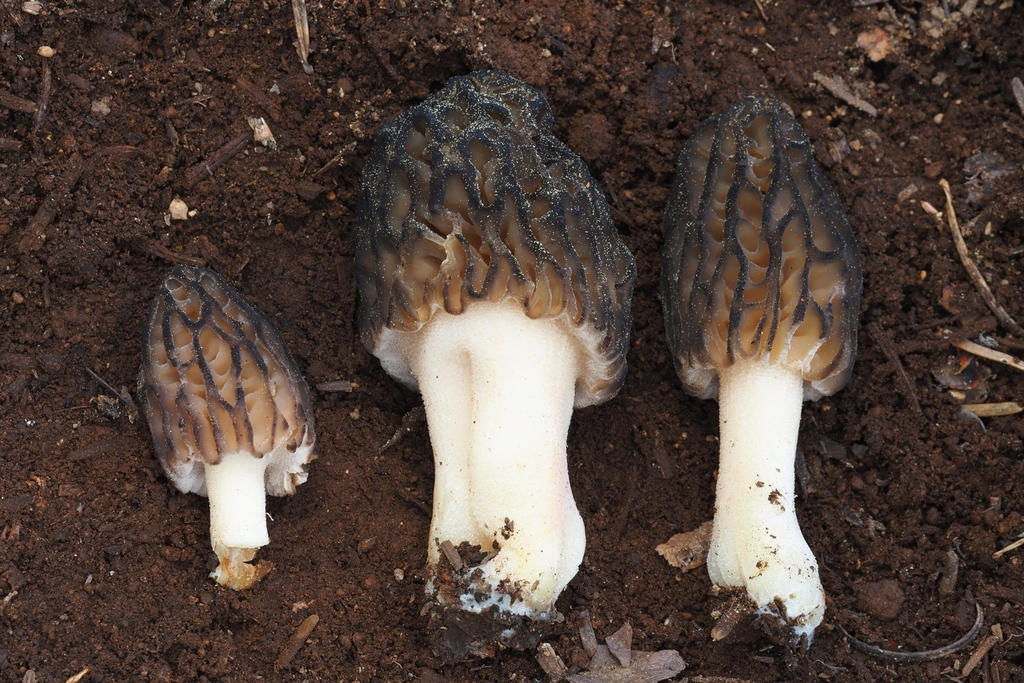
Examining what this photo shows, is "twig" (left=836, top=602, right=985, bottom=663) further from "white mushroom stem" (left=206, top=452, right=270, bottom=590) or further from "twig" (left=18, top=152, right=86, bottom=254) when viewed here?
"twig" (left=18, top=152, right=86, bottom=254)

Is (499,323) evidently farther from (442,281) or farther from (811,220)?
(811,220)

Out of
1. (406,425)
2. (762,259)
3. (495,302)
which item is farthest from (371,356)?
(762,259)

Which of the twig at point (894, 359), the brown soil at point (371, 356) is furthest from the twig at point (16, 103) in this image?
the twig at point (894, 359)

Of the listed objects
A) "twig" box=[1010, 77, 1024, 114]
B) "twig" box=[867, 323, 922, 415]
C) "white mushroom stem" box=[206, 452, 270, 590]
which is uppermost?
A: "twig" box=[1010, 77, 1024, 114]

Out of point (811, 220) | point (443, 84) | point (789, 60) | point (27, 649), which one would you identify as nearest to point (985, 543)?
point (811, 220)

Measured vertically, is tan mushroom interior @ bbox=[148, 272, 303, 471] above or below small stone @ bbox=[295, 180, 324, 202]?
below

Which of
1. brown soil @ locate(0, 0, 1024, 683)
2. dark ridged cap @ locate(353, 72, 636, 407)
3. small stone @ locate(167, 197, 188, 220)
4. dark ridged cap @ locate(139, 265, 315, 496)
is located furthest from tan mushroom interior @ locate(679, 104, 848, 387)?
small stone @ locate(167, 197, 188, 220)
